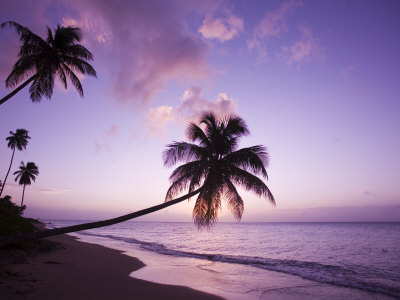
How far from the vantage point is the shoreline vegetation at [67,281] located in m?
8.04

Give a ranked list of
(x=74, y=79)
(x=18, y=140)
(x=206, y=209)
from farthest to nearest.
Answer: (x=18, y=140) → (x=74, y=79) → (x=206, y=209)

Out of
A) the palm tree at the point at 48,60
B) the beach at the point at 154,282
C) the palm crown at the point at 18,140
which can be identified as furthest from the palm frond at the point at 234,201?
the palm crown at the point at 18,140

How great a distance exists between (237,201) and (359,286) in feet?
25.9

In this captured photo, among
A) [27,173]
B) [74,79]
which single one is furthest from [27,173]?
[74,79]

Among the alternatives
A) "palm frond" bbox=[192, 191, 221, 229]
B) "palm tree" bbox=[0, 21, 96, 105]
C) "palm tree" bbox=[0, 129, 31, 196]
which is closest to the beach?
"palm frond" bbox=[192, 191, 221, 229]

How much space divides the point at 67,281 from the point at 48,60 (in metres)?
11.6

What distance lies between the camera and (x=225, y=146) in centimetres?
1212

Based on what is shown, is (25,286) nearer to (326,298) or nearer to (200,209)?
(200,209)

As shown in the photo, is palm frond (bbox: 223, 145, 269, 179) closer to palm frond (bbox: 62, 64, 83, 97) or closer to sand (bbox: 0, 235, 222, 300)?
sand (bbox: 0, 235, 222, 300)

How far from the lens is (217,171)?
11500 millimetres

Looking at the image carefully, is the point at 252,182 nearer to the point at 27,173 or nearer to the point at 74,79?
the point at 74,79

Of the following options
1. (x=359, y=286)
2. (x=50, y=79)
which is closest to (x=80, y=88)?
(x=50, y=79)

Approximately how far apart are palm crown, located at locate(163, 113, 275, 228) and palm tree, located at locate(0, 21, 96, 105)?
8220 millimetres

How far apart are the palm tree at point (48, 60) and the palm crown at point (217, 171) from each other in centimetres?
822
